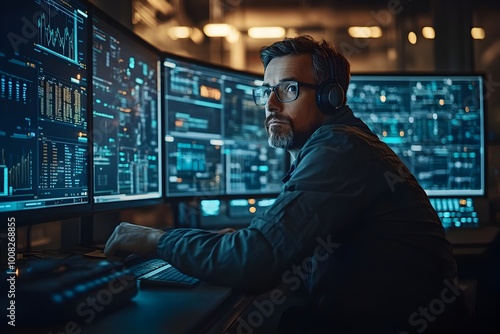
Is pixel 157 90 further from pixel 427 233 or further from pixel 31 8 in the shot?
pixel 427 233

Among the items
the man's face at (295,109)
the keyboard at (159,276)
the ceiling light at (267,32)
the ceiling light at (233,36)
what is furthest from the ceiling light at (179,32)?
the keyboard at (159,276)

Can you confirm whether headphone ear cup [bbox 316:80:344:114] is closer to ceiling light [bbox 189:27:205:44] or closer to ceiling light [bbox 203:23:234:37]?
ceiling light [bbox 189:27:205:44]

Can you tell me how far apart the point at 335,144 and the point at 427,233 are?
27 centimetres

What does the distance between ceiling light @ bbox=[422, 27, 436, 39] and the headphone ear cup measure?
5.85 feet

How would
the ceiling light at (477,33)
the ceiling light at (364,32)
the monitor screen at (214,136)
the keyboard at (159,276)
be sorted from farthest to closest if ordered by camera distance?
the ceiling light at (364,32)
the ceiling light at (477,33)
the monitor screen at (214,136)
the keyboard at (159,276)

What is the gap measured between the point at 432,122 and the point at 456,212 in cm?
42

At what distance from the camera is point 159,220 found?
7.02 feet

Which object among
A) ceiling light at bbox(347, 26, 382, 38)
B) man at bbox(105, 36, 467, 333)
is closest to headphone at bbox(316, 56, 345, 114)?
man at bbox(105, 36, 467, 333)

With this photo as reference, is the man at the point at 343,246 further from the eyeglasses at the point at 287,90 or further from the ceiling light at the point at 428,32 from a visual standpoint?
the ceiling light at the point at 428,32

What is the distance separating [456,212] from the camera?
207cm

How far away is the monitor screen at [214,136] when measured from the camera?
70.1 inches

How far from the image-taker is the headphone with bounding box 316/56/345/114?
3.86ft

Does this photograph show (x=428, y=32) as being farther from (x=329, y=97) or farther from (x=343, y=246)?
(x=343, y=246)

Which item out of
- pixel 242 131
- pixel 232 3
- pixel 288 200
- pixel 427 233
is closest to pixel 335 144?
pixel 288 200
